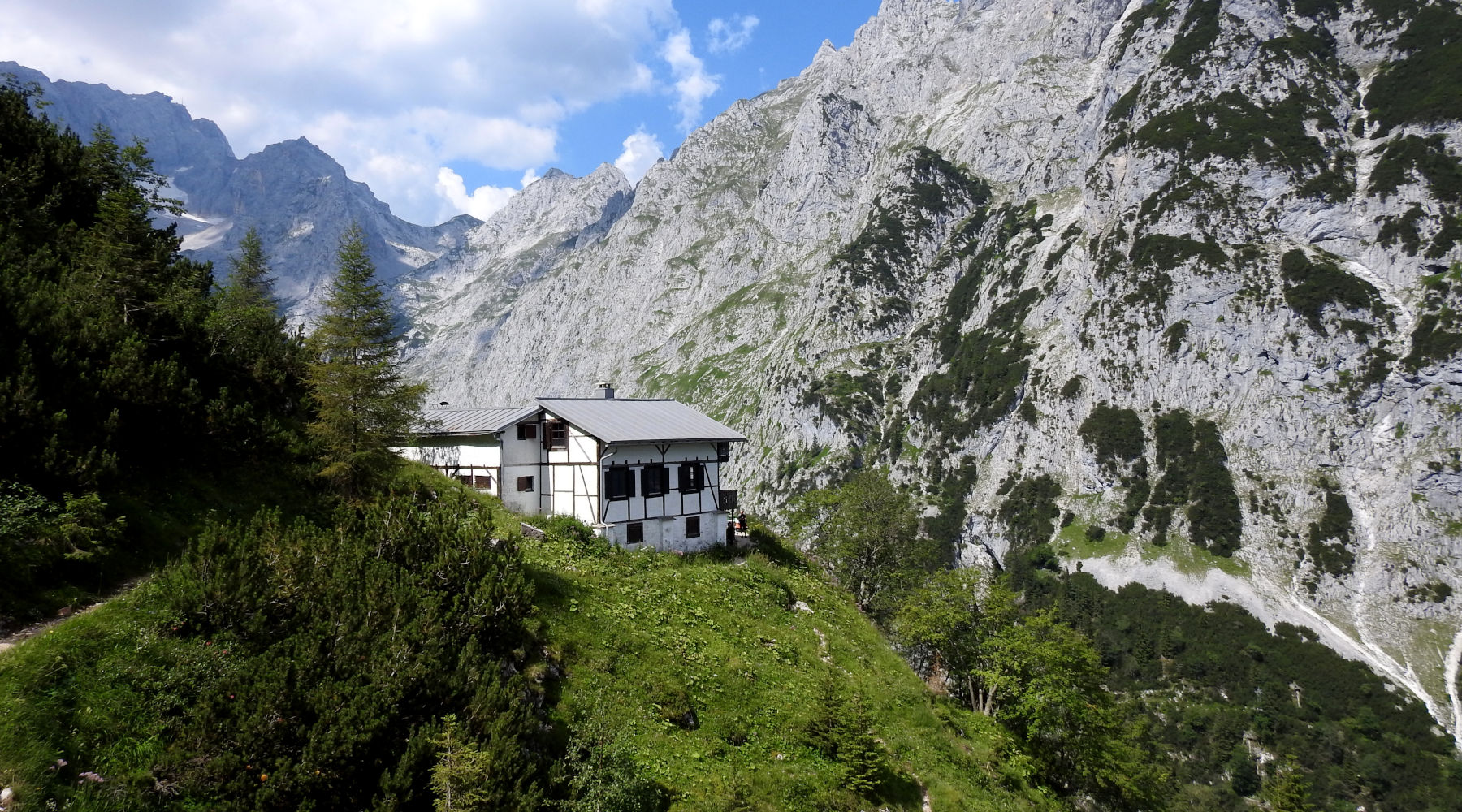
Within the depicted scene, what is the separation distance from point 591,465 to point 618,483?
6.05 feet

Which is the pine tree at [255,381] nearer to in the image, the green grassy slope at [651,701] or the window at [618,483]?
the green grassy slope at [651,701]

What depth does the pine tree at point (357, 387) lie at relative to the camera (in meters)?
23.4

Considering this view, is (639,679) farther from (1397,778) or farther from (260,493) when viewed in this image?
(1397,778)

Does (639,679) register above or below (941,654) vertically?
above

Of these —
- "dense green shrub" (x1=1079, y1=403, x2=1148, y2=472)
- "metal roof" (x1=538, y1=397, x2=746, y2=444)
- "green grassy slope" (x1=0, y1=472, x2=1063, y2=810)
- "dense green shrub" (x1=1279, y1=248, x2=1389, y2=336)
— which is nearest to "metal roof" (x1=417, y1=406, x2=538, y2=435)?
"metal roof" (x1=538, y1=397, x2=746, y2=444)

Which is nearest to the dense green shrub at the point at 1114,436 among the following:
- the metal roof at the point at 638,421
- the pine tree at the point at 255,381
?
the metal roof at the point at 638,421

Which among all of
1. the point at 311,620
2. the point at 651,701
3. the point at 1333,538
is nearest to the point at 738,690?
the point at 651,701

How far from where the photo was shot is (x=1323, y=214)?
15575 centimetres

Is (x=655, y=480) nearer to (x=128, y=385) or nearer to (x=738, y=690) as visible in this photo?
(x=738, y=690)

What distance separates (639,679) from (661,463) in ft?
68.5

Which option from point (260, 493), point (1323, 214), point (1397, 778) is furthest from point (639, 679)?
point (1323, 214)

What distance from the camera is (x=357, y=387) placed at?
23.9 metres

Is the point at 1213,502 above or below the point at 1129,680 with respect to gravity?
above

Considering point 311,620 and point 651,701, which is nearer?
point 311,620
